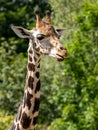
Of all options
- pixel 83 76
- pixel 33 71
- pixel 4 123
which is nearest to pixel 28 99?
pixel 33 71

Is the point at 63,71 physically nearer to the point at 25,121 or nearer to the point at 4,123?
the point at 25,121

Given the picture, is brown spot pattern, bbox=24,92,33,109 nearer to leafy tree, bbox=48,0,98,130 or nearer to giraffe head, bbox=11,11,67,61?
giraffe head, bbox=11,11,67,61

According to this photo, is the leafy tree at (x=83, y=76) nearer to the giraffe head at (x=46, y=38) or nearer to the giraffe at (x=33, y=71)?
the giraffe at (x=33, y=71)

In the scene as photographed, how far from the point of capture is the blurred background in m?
9.21

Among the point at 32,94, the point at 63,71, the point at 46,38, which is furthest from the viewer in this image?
the point at 63,71

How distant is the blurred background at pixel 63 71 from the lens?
9.21 metres

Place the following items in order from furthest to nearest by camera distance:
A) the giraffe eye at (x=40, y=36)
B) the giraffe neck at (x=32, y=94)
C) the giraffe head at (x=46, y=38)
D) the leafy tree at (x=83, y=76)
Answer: the leafy tree at (x=83, y=76) → the giraffe neck at (x=32, y=94) → the giraffe eye at (x=40, y=36) → the giraffe head at (x=46, y=38)

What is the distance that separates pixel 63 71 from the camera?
9445mm

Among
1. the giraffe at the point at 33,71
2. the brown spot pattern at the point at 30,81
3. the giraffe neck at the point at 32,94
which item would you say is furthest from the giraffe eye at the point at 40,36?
the brown spot pattern at the point at 30,81

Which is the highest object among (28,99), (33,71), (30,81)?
(33,71)

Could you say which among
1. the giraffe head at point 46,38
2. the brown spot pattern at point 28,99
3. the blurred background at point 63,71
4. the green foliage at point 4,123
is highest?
the giraffe head at point 46,38

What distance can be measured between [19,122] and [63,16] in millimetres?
9214

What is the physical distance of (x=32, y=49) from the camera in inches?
223

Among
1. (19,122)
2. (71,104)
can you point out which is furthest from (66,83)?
(19,122)
